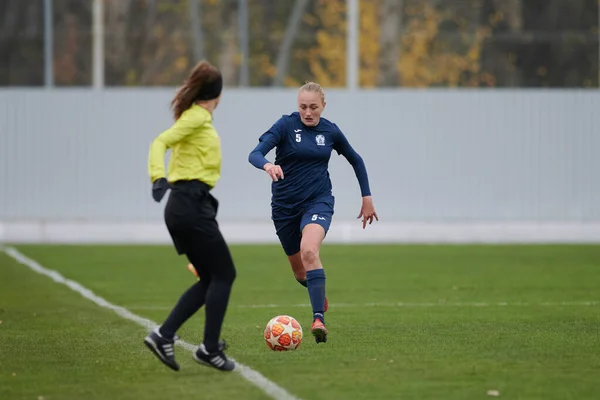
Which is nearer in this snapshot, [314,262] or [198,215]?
[198,215]

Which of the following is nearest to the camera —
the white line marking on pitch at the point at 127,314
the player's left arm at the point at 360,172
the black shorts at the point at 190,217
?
the white line marking on pitch at the point at 127,314

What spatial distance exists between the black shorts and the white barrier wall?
19.1m

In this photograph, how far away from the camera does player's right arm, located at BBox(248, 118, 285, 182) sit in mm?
9809

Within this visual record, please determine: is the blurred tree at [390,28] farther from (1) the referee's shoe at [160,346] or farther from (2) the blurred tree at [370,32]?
(1) the referee's shoe at [160,346]

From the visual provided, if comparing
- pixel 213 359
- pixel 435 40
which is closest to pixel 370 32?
pixel 435 40

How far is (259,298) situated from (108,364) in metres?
5.90

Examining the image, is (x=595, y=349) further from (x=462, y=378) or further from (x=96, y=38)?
(x=96, y=38)

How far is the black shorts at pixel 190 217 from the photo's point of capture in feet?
27.9

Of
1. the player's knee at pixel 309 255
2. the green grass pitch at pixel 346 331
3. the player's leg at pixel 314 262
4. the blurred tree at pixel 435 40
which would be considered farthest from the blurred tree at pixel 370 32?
the player's knee at pixel 309 255

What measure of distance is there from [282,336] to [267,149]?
1644 millimetres

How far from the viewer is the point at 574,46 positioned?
1108 inches

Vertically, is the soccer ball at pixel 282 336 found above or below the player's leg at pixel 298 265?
below

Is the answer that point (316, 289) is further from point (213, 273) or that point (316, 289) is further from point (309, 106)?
point (213, 273)

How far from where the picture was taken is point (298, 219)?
11047 mm
